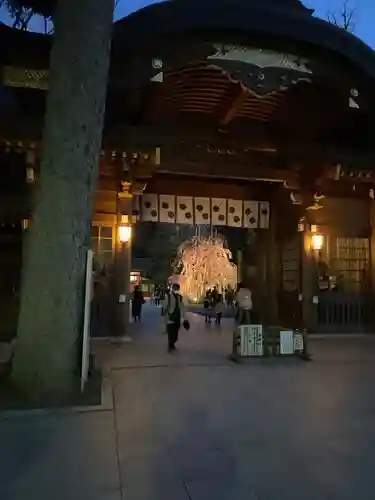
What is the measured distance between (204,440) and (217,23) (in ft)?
23.7

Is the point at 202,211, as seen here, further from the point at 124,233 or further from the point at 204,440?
the point at 204,440

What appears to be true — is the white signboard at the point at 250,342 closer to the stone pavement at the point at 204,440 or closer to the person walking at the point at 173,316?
the stone pavement at the point at 204,440

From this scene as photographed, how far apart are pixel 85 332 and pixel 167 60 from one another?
5544 millimetres

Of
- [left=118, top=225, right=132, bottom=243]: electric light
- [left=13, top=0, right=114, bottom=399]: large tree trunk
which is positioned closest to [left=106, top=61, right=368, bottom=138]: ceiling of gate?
[left=118, top=225, right=132, bottom=243]: electric light

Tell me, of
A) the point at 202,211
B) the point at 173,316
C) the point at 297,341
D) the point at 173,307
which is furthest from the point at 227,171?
the point at 297,341

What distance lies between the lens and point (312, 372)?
776 cm

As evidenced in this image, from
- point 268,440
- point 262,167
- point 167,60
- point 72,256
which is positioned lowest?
point 268,440

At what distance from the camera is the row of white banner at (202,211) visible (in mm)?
13992

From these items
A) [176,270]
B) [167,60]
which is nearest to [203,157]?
[167,60]

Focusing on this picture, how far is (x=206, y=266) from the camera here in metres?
32.8

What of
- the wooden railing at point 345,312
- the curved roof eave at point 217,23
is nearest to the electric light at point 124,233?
the curved roof eave at point 217,23

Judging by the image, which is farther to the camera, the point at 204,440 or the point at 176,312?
the point at 176,312

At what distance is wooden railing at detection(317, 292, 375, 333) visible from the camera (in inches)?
527

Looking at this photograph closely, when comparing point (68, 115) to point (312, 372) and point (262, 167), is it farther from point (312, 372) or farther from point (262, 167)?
point (262, 167)
